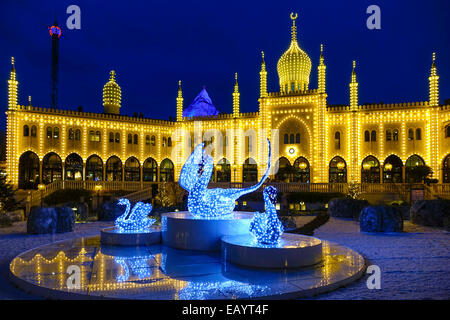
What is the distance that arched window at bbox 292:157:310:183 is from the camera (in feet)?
119

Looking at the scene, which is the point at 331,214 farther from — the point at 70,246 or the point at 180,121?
the point at 180,121

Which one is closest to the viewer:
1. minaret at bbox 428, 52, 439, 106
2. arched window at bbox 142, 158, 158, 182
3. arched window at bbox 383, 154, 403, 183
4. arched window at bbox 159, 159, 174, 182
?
minaret at bbox 428, 52, 439, 106

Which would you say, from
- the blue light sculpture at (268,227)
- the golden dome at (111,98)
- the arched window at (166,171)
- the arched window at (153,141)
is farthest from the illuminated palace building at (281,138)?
the blue light sculpture at (268,227)

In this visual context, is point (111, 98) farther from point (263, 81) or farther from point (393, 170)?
point (393, 170)

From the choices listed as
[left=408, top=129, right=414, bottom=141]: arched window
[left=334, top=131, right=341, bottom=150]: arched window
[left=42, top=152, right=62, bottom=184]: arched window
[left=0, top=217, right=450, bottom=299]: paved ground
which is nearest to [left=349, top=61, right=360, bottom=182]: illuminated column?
[left=334, top=131, right=341, bottom=150]: arched window

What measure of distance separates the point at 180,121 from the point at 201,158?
1213 inches

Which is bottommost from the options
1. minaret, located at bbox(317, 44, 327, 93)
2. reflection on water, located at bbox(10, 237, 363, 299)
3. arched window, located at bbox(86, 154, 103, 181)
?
reflection on water, located at bbox(10, 237, 363, 299)

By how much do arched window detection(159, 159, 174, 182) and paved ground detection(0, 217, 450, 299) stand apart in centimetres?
2409

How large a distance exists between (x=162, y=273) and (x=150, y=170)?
1397 inches

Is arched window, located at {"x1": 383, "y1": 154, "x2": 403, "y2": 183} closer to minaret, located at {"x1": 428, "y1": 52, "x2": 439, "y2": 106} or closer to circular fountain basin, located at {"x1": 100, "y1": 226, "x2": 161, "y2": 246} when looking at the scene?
minaret, located at {"x1": 428, "y1": 52, "x2": 439, "y2": 106}

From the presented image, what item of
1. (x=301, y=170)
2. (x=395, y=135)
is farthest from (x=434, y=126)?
(x=301, y=170)

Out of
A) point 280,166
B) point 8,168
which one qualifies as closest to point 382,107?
point 280,166

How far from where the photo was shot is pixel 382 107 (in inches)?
1393

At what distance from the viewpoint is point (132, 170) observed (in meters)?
41.1
